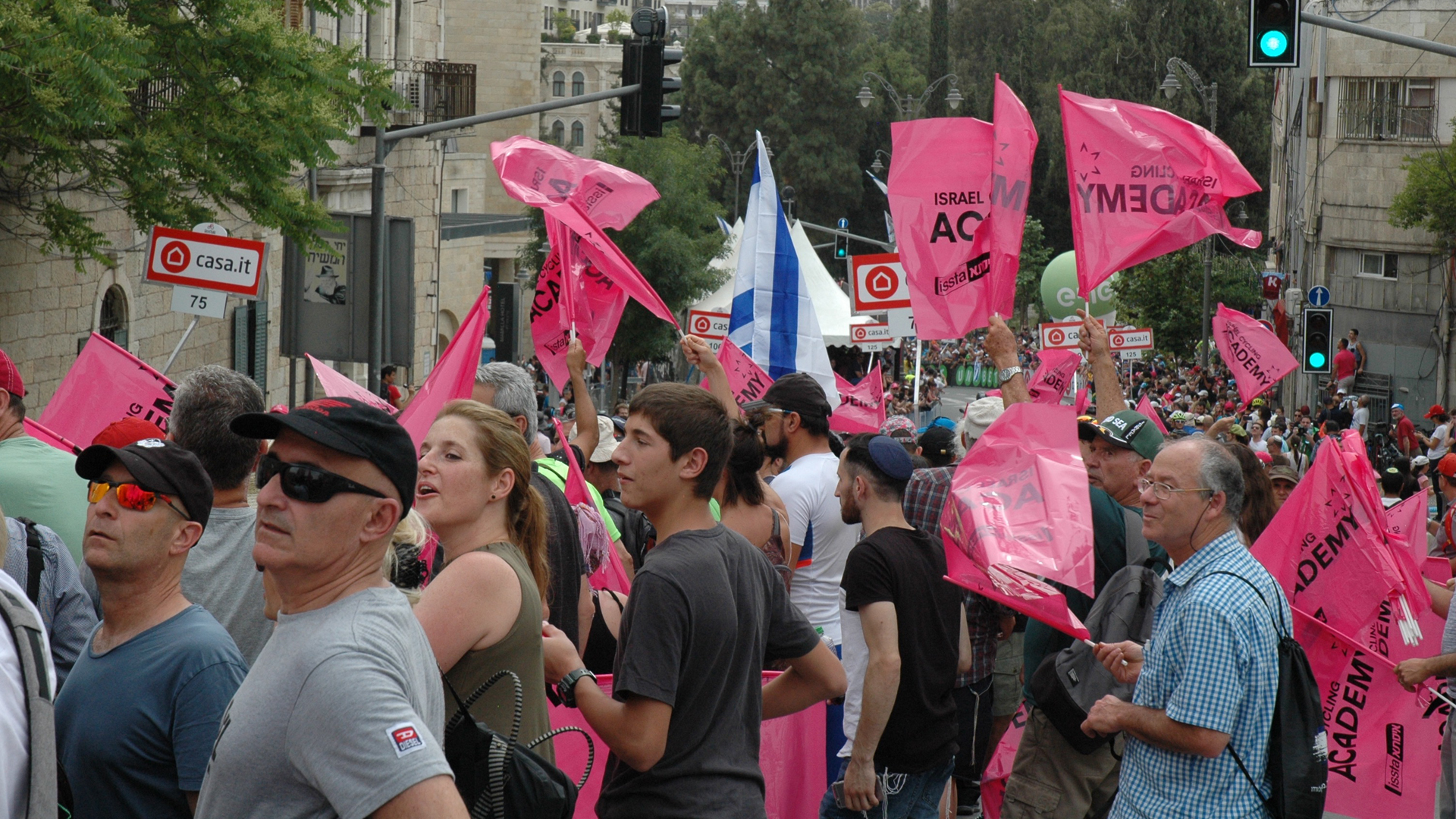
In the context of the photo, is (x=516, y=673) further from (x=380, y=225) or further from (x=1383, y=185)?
(x=1383, y=185)

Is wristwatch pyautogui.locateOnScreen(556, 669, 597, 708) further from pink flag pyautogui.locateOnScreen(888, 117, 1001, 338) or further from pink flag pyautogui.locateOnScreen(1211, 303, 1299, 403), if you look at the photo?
A: pink flag pyautogui.locateOnScreen(1211, 303, 1299, 403)

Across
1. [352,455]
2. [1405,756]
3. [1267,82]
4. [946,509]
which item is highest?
[1267,82]

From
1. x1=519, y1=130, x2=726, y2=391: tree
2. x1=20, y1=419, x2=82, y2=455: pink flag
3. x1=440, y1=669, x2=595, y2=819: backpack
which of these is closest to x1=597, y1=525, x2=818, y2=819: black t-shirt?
x1=440, y1=669, x2=595, y2=819: backpack

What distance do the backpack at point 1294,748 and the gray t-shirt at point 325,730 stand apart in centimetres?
236

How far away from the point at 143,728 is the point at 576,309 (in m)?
6.14

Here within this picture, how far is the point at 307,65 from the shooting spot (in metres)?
13.7

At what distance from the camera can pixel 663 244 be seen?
122ft

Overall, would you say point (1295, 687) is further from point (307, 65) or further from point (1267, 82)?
point (1267, 82)

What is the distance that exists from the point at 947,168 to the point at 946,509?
2.89 meters

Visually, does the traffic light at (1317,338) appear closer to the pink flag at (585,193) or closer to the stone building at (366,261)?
the pink flag at (585,193)

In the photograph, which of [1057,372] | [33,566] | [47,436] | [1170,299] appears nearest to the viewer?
[33,566]

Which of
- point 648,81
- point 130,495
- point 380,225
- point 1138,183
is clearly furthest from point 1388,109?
point 130,495

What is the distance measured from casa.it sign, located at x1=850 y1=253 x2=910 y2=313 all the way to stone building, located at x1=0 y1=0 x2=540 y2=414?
5.25 metres

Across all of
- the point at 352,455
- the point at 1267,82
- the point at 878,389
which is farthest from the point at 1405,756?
the point at 1267,82
